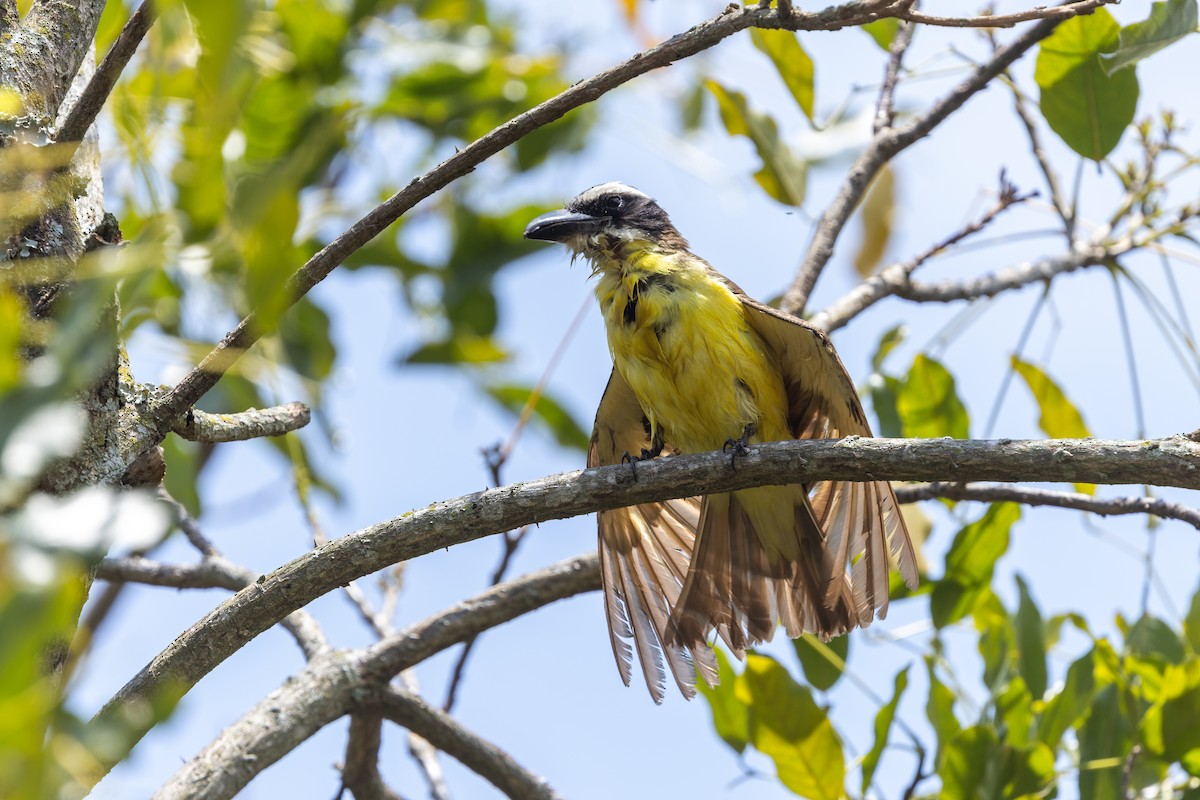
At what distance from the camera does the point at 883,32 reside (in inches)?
135

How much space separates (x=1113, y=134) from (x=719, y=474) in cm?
154

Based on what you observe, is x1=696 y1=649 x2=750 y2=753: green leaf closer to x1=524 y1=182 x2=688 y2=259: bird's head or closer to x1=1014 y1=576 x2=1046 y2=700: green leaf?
x1=1014 y1=576 x2=1046 y2=700: green leaf

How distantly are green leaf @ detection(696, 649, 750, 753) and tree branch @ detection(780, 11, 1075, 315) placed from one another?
3.65 feet

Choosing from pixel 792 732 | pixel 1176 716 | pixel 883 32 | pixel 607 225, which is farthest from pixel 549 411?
pixel 1176 716

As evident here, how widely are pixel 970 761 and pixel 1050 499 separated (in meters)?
0.66

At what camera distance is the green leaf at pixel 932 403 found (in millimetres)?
3062

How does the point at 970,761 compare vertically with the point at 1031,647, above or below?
below

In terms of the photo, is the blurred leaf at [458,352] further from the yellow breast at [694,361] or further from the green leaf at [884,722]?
the green leaf at [884,722]

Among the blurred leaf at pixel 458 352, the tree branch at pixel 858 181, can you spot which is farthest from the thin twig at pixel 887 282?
the blurred leaf at pixel 458 352

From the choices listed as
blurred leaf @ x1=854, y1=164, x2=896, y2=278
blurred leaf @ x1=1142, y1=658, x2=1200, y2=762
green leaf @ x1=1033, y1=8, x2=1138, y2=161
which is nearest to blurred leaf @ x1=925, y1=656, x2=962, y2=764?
blurred leaf @ x1=1142, y1=658, x2=1200, y2=762

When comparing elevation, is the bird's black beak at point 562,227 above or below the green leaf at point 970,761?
above

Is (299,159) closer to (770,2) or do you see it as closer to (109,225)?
(109,225)

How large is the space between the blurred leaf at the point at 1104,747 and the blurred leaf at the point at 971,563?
0.38 m

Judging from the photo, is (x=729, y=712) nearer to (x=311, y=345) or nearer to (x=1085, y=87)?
(x=1085, y=87)
